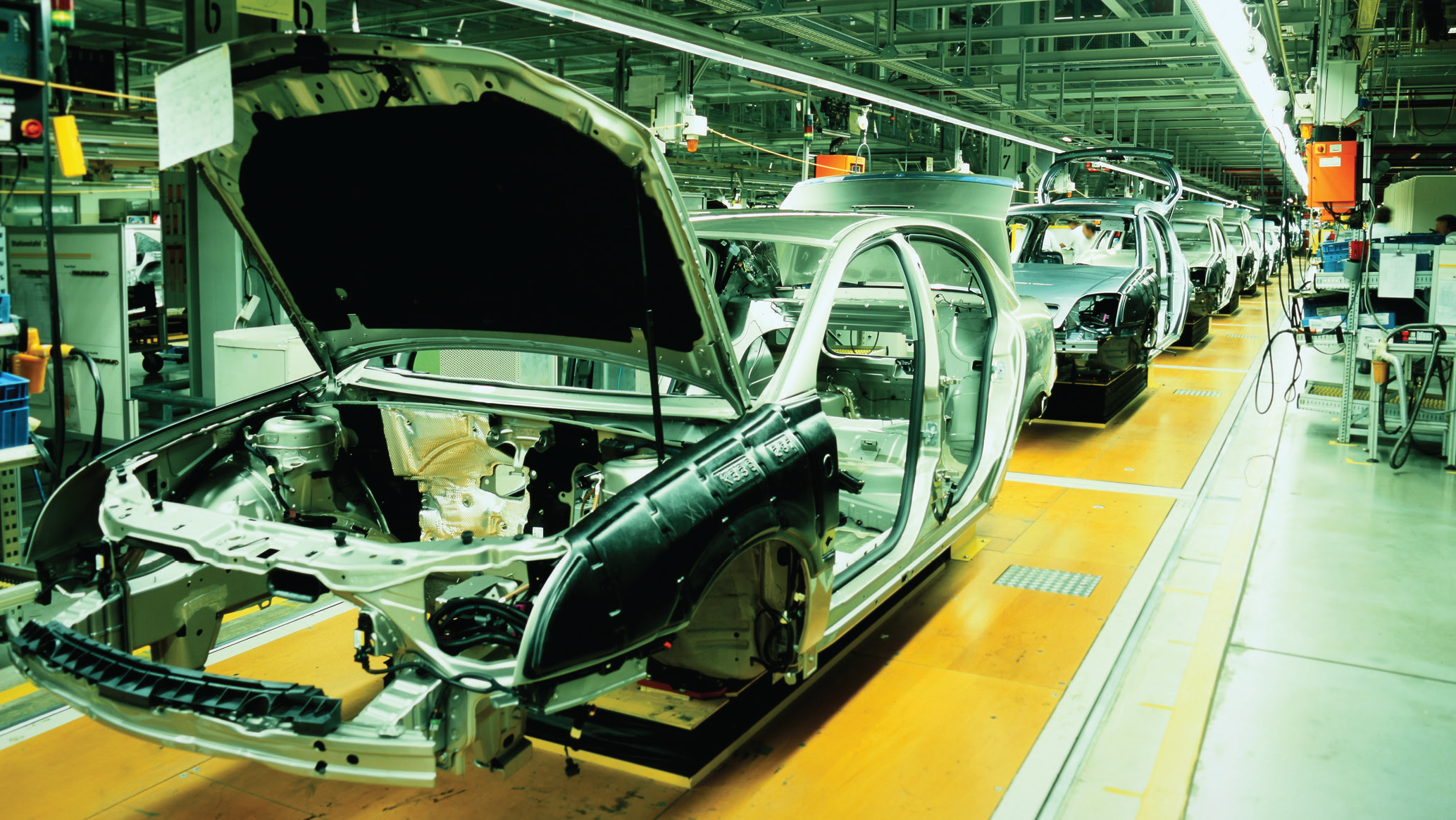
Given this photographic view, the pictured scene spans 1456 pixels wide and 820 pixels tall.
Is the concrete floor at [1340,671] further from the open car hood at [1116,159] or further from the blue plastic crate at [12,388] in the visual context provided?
the blue plastic crate at [12,388]

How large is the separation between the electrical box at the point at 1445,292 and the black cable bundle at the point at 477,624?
6.51m

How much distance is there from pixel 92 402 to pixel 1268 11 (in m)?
9.34

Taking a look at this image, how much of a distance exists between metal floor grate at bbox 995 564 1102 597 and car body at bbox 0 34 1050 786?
2.76ft

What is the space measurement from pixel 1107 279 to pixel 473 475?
6420 millimetres

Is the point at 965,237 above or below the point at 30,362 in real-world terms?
above

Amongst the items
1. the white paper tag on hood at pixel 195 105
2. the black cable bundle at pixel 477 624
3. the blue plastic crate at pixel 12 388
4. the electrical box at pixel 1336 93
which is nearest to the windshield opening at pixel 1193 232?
the electrical box at pixel 1336 93

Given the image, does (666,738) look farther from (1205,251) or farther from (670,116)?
(1205,251)

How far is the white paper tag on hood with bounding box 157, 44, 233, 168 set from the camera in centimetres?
210

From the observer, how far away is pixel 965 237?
409cm

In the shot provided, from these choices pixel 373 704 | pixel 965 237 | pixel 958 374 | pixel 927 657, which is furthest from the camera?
pixel 958 374

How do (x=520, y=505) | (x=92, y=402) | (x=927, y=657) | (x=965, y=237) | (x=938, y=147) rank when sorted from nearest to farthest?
(x=520, y=505) → (x=927, y=657) → (x=965, y=237) → (x=92, y=402) → (x=938, y=147)

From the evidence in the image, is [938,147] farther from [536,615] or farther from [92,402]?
[536,615]

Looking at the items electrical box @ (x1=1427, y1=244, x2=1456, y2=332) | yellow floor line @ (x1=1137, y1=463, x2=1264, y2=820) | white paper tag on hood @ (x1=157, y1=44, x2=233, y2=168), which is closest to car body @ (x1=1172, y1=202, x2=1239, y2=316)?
electrical box @ (x1=1427, y1=244, x2=1456, y2=332)

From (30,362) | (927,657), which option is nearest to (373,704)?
(927,657)
